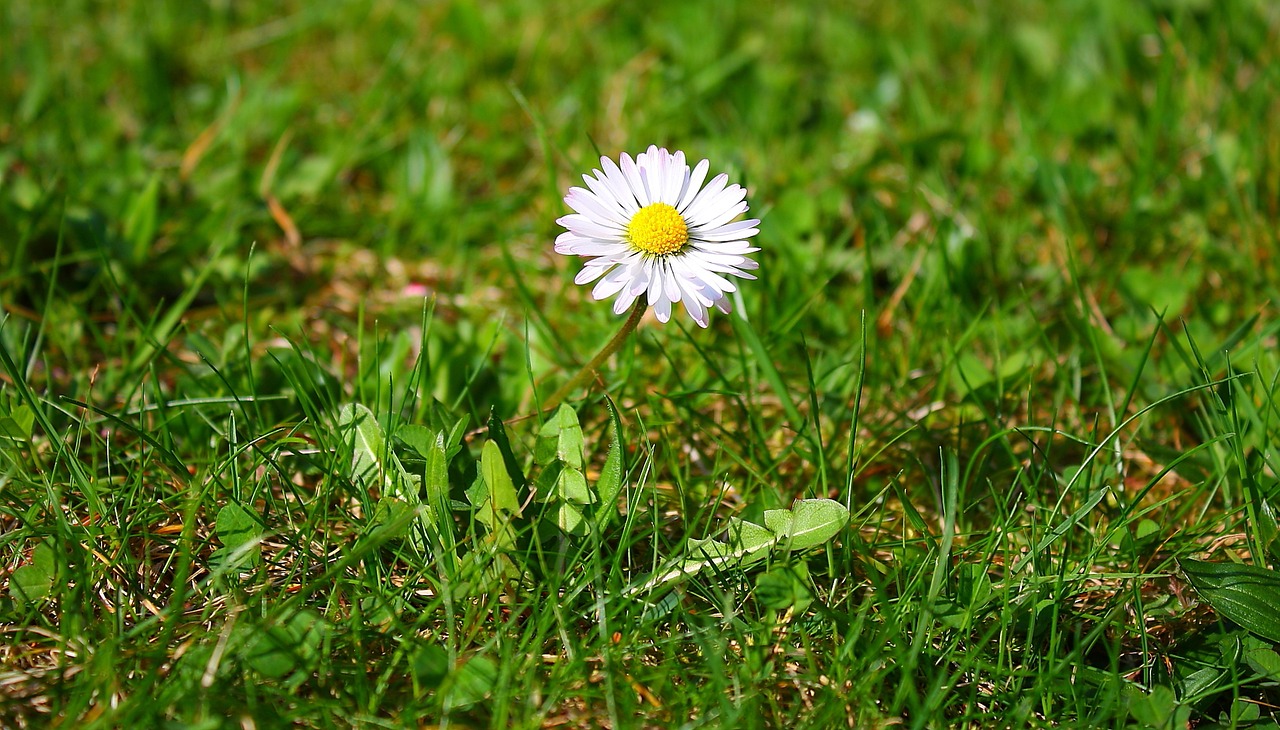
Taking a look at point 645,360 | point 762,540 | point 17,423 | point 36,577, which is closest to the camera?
point 36,577

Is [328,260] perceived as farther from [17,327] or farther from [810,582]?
[810,582]

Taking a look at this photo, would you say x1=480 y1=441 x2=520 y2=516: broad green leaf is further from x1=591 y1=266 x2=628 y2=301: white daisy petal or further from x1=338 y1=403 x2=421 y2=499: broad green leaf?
x1=591 y1=266 x2=628 y2=301: white daisy petal

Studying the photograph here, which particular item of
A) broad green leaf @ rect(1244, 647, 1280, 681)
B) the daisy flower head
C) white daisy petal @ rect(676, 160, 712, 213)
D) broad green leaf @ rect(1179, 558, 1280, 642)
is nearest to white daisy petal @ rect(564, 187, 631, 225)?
the daisy flower head

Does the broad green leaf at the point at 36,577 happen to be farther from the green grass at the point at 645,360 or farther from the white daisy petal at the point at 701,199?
the white daisy petal at the point at 701,199

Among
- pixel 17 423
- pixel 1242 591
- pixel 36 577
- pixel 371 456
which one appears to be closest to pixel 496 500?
pixel 371 456

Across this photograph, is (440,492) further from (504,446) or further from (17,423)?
(17,423)
